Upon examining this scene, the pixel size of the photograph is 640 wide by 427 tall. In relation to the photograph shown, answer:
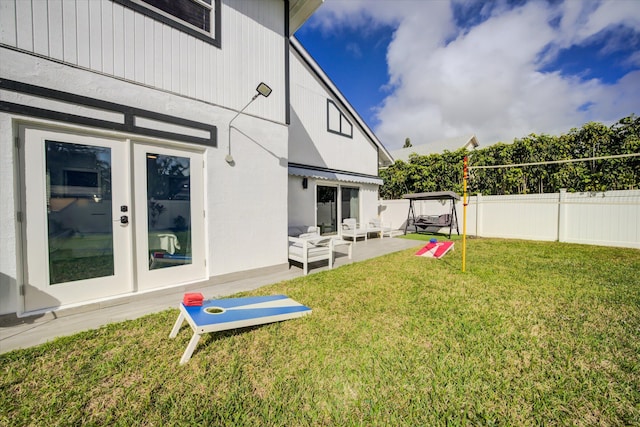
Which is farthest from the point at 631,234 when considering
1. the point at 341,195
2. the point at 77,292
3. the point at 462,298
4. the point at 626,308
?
the point at 77,292

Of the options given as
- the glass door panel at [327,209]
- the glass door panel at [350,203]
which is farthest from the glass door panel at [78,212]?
the glass door panel at [350,203]

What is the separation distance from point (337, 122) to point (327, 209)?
5378 mm

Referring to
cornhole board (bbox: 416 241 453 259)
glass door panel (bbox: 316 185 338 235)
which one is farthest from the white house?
cornhole board (bbox: 416 241 453 259)

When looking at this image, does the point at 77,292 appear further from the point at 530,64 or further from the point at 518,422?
the point at 530,64

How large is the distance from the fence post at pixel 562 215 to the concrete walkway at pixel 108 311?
14523mm

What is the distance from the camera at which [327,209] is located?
553 inches

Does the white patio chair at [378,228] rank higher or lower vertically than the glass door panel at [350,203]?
lower

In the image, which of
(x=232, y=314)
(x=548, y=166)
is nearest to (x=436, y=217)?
(x=548, y=166)

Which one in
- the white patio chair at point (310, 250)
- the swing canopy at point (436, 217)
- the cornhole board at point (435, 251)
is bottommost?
the cornhole board at point (435, 251)

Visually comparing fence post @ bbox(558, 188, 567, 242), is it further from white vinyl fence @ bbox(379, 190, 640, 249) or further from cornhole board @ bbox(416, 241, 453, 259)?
cornhole board @ bbox(416, 241, 453, 259)

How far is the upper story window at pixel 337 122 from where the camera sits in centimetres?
1441

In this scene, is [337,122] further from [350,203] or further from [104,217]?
[104,217]

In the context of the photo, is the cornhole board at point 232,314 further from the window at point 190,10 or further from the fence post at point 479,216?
the fence post at point 479,216

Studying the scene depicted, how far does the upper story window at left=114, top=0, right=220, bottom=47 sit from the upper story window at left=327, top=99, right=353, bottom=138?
8.57 metres
